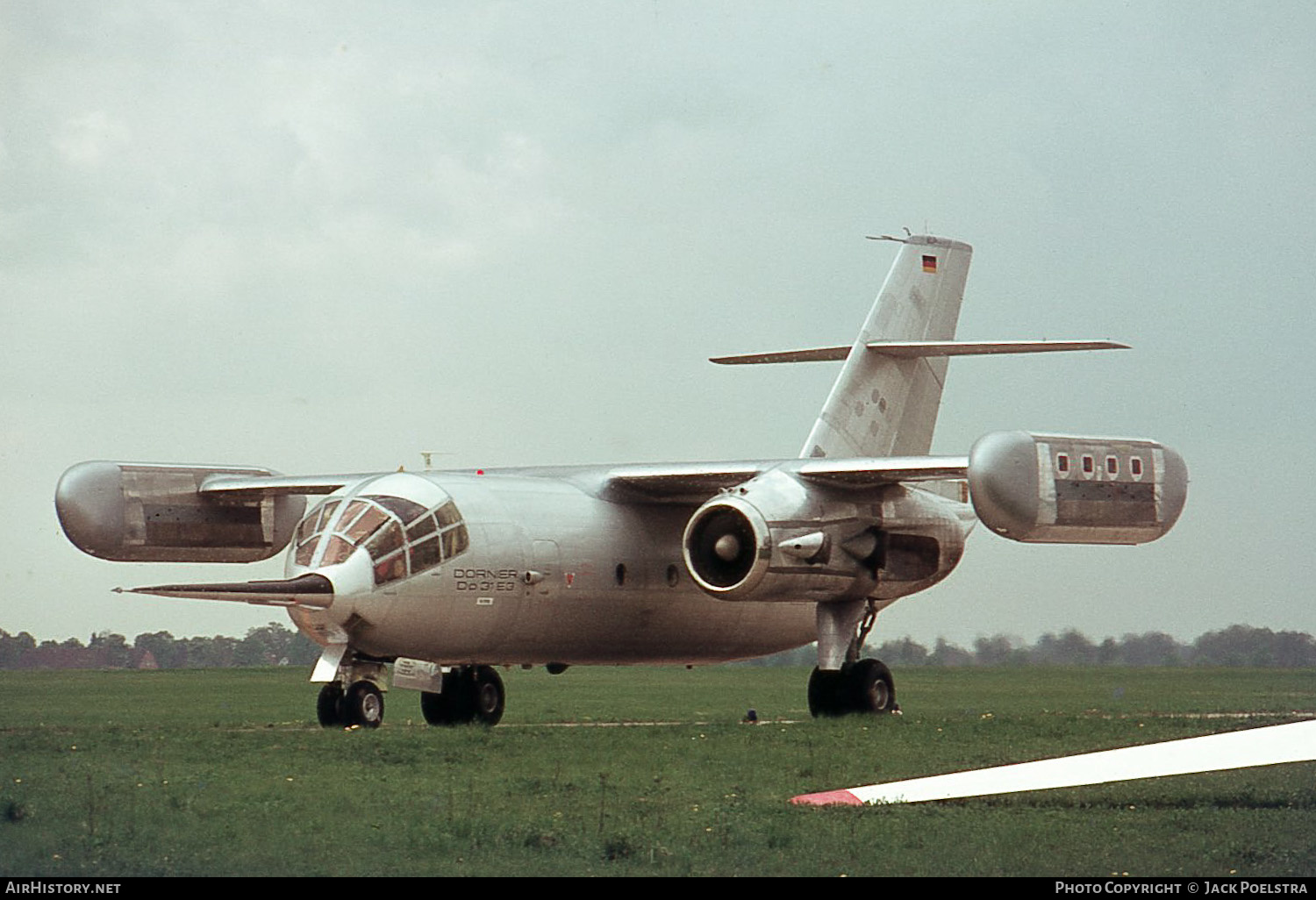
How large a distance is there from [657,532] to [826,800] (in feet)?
38.7

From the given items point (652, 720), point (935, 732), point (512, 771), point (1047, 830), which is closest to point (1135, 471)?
point (935, 732)

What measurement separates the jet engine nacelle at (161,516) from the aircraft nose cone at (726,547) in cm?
737

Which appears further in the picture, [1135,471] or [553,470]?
[553,470]

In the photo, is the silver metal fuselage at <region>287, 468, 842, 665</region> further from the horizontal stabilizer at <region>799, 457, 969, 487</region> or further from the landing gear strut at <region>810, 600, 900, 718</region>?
the horizontal stabilizer at <region>799, 457, 969, 487</region>

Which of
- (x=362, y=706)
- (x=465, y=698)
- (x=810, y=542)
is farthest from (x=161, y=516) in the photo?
(x=810, y=542)

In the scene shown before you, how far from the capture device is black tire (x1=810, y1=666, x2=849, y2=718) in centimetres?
2434

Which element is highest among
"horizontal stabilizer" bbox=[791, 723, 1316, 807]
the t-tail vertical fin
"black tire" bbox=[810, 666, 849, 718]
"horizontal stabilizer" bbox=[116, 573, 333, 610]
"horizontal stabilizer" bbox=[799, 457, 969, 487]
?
the t-tail vertical fin

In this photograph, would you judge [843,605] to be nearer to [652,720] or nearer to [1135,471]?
[652,720]

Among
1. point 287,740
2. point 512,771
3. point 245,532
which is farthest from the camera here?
point 245,532

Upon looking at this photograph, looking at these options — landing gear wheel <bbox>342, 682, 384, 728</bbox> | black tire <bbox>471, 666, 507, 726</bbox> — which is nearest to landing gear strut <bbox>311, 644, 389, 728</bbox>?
landing gear wheel <bbox>342, 682, 384, 728</bbox>

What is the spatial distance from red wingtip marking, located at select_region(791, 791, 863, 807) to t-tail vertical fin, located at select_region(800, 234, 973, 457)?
41.4 feet

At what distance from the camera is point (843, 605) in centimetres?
2417

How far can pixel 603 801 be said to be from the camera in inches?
515
